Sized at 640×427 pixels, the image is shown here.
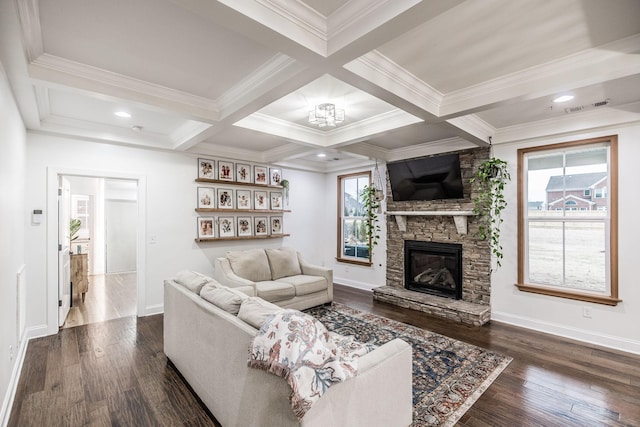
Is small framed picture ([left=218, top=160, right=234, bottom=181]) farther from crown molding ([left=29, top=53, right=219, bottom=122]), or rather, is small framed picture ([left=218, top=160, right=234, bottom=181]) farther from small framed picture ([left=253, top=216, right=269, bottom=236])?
crown molding ([left=29, top=53, right=219, bottom=122])

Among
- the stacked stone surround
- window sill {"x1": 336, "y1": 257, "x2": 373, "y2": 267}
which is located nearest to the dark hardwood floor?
the stacked stone surround

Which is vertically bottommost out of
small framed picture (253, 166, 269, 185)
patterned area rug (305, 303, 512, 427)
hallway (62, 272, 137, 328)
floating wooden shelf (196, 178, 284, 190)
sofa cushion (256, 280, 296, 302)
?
hallway (62, 272, 137, 328)

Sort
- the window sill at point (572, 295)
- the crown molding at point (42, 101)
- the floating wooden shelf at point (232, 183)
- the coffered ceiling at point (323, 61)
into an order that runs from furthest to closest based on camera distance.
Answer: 1. the floating wooden shelf at point (232, 183)
2. the window sill at point (572, 295)
3. the crown molding at point (42, 101)
4. the coffered ceiling at point (323, 61)

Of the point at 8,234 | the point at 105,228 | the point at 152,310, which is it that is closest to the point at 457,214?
the point at 152,310

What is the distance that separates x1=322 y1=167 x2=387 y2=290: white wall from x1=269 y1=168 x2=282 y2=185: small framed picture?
4.25 feet

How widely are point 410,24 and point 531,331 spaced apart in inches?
152

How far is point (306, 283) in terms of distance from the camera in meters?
4.39

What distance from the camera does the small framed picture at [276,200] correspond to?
5676 millimetres

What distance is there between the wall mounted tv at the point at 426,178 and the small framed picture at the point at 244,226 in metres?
2.60

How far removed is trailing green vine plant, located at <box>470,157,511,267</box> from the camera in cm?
398

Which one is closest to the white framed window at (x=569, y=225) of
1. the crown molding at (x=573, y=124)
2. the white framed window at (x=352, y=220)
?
the crown molding at (x=573, y=124)

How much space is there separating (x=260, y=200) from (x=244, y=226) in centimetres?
56

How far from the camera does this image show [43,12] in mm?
1777

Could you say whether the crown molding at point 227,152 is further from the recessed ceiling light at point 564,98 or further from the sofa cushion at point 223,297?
the recessed ceiling light at point 564,98
